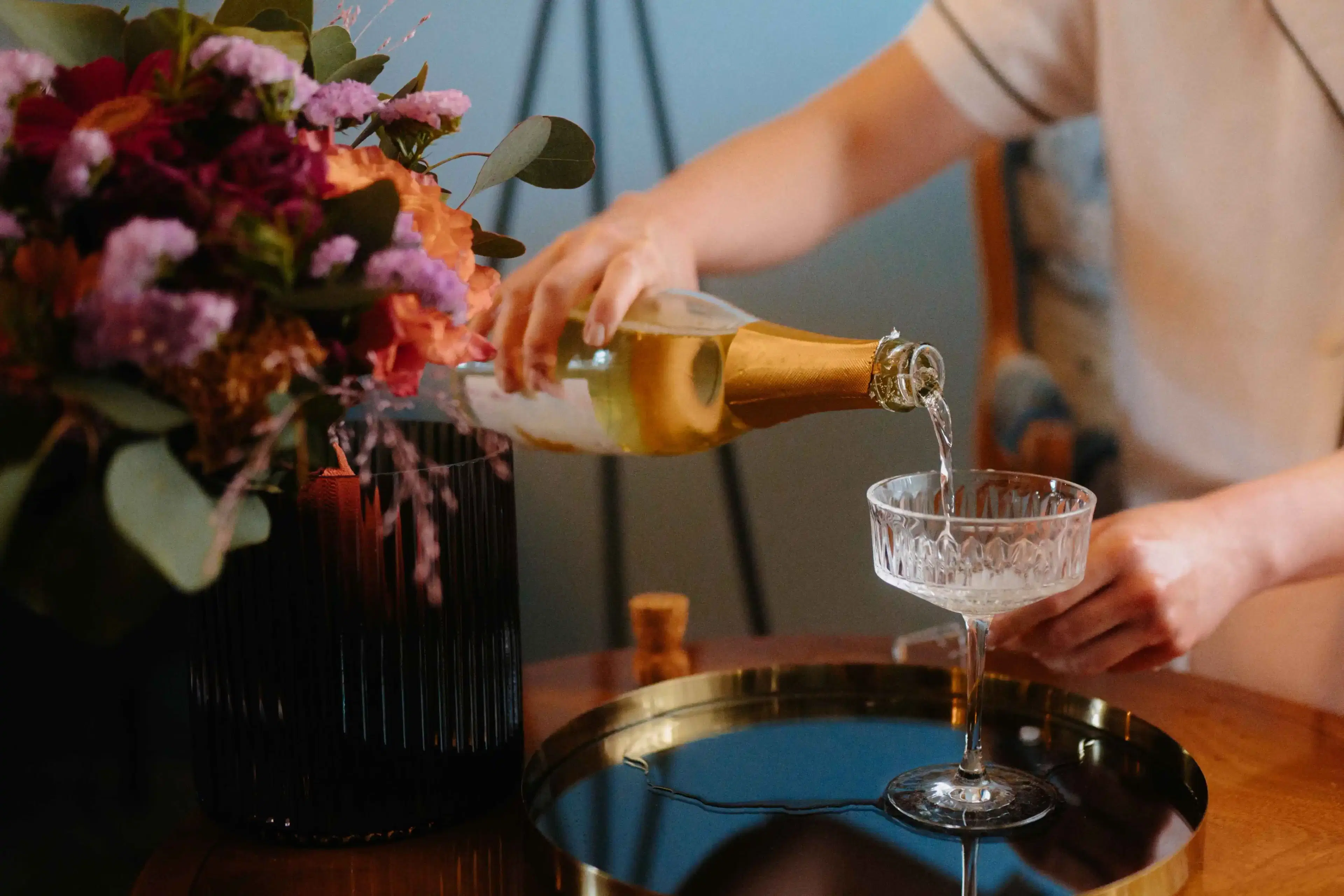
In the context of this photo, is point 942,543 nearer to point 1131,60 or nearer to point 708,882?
point 708,882

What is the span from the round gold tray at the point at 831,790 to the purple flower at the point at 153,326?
0.30 meters

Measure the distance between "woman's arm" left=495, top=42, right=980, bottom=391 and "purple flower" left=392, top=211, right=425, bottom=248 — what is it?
442mm

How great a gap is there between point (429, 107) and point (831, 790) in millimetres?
434

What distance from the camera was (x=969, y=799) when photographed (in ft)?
2.22

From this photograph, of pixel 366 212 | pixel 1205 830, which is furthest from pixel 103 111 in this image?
pixel 1205 830

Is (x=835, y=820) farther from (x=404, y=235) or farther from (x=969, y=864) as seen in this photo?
(x=404, y=235)

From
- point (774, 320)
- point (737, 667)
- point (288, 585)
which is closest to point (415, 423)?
point (288, 585)

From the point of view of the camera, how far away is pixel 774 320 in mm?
1116

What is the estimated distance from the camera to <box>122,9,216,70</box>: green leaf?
1.67 ft

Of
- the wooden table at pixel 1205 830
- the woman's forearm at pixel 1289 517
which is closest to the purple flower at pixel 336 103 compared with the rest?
the wooden table at pixel 1205 830

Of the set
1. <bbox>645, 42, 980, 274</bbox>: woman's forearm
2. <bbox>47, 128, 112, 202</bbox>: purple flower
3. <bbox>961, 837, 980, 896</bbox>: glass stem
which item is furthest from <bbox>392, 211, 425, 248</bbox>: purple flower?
<bbox>645, 42, 980, 274</bbox>: woman's forearm

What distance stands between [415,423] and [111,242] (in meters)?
0.35

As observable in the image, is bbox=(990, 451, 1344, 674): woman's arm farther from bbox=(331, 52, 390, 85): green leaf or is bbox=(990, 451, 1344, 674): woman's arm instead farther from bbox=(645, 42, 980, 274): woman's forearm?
bbox=(331, 52, 390, 85): green leaf

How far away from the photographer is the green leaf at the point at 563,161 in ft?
2.16
